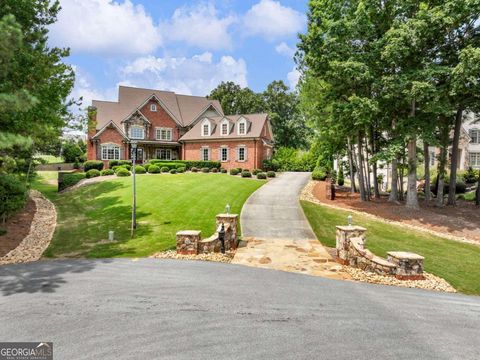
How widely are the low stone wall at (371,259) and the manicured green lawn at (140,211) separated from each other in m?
6.10

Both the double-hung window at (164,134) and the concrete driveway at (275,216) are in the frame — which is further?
the double-hung window at (164,134)

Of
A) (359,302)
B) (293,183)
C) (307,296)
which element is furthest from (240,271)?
(293,183)

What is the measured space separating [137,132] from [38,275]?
36.3 metres

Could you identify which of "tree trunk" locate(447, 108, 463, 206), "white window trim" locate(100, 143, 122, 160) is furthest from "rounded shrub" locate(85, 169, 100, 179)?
"tree trunk" locate(447, 108, 463, 206)

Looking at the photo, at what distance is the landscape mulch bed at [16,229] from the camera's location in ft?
44.7

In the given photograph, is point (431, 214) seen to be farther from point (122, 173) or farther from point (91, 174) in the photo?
point (91, 174)

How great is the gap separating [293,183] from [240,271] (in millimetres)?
21324

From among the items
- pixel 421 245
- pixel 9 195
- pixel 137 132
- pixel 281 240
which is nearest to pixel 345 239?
pixel 281 240

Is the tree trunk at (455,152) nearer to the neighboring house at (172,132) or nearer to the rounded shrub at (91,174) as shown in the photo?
the neighboring house at (172,132)

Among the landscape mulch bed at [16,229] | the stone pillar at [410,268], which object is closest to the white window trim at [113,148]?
the landscape mulch bed at [16,229]

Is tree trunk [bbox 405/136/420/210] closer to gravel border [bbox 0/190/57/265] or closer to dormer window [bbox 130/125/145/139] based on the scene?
gravel border [bbox 0/190/57/265]

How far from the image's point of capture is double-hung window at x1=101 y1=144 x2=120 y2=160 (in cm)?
4153

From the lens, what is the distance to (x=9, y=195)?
52.6 feet

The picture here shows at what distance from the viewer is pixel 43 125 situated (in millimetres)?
16219
